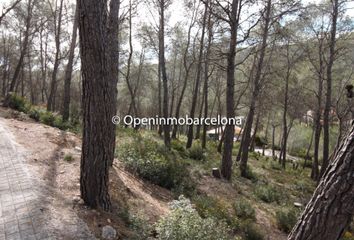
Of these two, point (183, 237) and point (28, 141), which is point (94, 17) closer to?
point (183, 237)

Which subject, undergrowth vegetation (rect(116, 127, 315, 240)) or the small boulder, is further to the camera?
undergrowth vegetation (rect(116, 127, 315, 240))

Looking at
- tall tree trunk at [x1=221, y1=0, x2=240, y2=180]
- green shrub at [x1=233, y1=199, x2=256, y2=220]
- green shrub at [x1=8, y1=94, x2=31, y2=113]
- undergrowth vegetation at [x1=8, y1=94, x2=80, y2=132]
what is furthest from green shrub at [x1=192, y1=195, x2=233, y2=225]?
green shrub at [x1=8, y1=94, x2=31, y2=113]

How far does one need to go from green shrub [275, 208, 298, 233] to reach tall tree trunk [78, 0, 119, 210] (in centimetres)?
444

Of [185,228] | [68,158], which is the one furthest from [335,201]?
[68,158]

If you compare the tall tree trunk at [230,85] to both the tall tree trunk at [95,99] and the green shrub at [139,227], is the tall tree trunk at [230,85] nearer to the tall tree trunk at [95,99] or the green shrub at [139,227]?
the green shrub at [139,227]

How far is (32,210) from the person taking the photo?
423cm

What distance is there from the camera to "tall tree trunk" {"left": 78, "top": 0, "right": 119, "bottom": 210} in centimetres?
425

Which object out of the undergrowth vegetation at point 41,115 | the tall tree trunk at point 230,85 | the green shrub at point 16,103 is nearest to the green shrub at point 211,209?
the tall tree trunk at point 230,85

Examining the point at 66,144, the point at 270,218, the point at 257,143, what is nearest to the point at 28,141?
the point at 66,144

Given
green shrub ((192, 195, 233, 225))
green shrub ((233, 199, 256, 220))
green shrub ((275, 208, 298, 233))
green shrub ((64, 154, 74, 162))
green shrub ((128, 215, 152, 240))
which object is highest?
green shrub ((64, 154, 74, 162))

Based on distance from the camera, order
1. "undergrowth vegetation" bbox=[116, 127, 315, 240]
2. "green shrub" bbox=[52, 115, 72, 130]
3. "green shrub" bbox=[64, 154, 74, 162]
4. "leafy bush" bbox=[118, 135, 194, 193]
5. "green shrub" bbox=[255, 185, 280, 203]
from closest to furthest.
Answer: "undergrowth vegetation" bbox=[116, 127, 315, 240], "green shrub" bbox=[64, 154, 74, 162], "leafy bush" bbox=[118, 135, 194, 193], "green shrub" bbox=[255, 185, 280, 203], "green shrub" bbox=[52, 115, 72, 130]

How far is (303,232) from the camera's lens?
107 inches

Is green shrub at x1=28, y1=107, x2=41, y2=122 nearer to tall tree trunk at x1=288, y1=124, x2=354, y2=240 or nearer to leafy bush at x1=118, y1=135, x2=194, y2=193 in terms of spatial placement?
leafy bush at x1=118, y1=135, x2=194, y2=193

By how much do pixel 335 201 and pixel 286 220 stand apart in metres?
5.40
